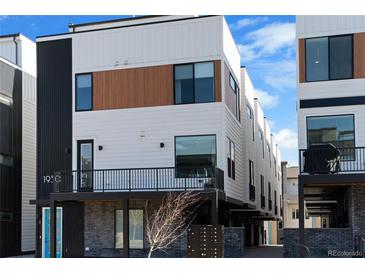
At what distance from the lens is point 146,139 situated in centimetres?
2180

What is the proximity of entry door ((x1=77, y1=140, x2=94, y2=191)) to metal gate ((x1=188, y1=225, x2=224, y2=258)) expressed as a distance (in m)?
5.67

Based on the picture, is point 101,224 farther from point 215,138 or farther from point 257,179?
point 257,179

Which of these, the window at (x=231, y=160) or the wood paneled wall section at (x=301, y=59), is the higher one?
the wood paneled wall section at (x=301, y=59)

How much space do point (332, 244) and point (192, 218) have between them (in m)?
5.22

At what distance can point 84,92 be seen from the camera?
22906 mm

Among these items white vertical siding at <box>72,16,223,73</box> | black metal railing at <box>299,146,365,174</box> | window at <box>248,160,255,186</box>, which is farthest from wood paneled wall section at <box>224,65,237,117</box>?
window at <box>248,160,255,186</box>

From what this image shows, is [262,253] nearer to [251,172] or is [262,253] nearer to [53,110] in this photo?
[251,172]

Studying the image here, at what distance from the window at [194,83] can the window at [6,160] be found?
8814 mm

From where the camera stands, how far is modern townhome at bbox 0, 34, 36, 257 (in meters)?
25.1

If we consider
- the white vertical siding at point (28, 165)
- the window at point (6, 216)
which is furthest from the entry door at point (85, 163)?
the white vertical siding at point (28, 165)

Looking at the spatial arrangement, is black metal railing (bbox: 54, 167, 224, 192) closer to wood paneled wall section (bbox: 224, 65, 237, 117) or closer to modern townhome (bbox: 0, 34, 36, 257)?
wood paneled wall section (bbox: 224, 65, 237, 117)

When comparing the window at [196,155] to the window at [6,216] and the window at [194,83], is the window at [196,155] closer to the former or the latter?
the window at [194,83]

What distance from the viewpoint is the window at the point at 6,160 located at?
2520 cm
